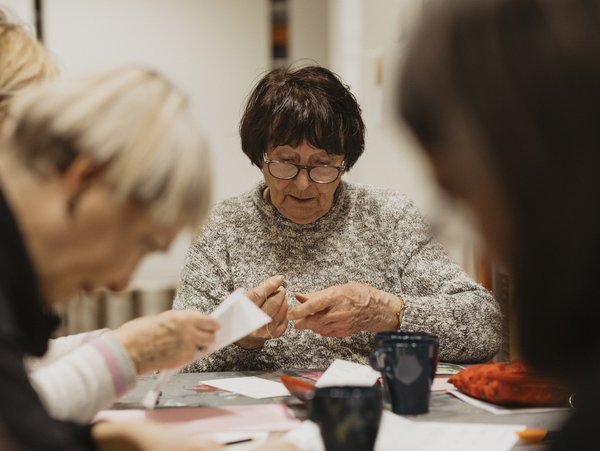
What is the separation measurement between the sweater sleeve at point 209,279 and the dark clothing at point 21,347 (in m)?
0.81

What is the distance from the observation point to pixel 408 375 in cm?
127

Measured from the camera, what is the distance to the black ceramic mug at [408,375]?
4.14 ft

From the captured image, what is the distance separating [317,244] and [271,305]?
385 mm

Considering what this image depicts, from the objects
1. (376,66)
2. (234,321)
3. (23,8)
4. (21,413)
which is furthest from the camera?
(23,8)

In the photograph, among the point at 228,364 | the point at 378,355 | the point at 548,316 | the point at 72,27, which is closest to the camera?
the point at 548,316

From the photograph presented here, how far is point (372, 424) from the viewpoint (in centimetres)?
99

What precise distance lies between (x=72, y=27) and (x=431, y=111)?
329cm

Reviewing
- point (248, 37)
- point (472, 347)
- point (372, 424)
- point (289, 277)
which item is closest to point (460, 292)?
point (472, 347)

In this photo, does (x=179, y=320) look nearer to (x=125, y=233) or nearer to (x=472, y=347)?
(x=125, y=233)

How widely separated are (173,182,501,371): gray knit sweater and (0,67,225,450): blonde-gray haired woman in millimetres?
851

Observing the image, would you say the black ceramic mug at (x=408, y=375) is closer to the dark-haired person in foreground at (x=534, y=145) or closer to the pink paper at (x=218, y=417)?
the pink paper at (x=218, y=417)

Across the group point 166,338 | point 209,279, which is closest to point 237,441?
point 166,338

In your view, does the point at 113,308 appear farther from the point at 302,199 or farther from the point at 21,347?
the point at 21,347

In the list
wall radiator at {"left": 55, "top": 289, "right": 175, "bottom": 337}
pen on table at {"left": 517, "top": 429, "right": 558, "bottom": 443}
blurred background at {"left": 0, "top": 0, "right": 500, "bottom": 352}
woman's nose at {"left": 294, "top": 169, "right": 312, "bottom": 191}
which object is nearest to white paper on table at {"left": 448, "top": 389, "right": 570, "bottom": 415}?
pen on table at {"left": 517, "top": 429, "right": 558, "bottom": 443}
